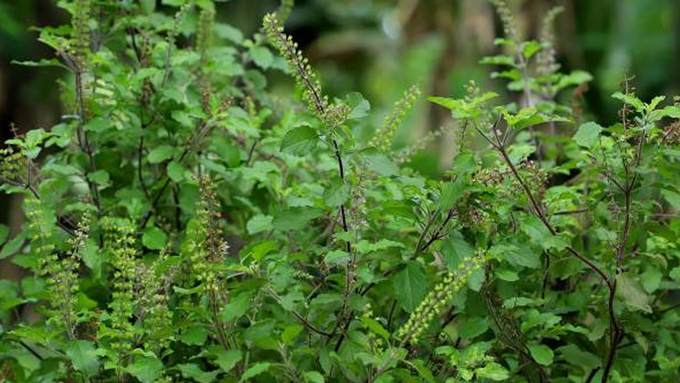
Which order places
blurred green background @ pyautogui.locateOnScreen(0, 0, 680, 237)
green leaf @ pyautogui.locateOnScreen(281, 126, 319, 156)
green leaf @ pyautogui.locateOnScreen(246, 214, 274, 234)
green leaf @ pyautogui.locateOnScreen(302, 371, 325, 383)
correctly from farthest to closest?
blurred green background @ pyautogui.locateOnScreen(0, 0, 680, 237) → green leaf @ pyautogui.locateOnScreen(246, 214, 274, 234) → green leaf @ pyautogui.locateOnScreen(281, 126, 319, 156) → green leaf @ pyautogui.locateOnScreen(302, 371, 325, 383)

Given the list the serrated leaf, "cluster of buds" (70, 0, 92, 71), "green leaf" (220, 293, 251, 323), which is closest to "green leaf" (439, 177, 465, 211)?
"green leaf" (220, 293, 251, 323)

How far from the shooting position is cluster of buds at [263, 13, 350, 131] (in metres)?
1.93

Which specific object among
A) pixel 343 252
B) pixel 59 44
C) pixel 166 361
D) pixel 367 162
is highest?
pixel 59 44

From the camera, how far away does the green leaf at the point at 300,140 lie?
196cm

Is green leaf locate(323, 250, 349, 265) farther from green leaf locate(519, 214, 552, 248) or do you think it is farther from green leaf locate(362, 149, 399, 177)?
green leaf locate(519, 214, 552, 248)

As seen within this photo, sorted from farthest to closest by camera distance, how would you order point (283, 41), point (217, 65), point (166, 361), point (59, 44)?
1. point (217, 65)
2. point (59, 44)
3. point (166, 361)
4. point (283, 41)

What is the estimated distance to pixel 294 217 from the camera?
206cm

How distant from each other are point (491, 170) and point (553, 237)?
0.21 metres

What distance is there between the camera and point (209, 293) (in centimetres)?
195

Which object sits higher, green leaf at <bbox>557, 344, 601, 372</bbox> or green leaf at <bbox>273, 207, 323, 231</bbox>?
green leaf at <bbox>273, 207, 323, 231</bbox>

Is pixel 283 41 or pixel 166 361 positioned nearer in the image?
pixel 283 41

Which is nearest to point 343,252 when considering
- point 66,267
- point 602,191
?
point 66,267

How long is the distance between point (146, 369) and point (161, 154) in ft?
2.28

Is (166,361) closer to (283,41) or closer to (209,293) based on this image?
(209,293)
